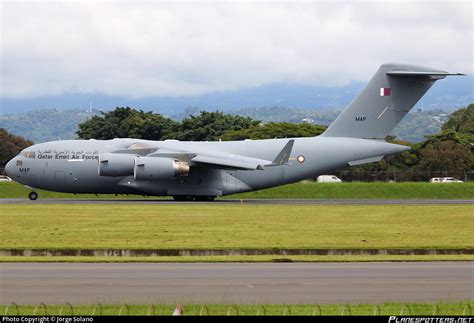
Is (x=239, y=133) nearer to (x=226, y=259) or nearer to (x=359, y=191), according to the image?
(x=359, y=191)

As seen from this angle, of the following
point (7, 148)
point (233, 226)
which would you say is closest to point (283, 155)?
point (233, 226)

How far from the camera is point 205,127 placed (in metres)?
110

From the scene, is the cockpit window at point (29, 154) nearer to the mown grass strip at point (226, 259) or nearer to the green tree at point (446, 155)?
the mown grass strip at point (226, 259)

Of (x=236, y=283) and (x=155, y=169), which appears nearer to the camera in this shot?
(x=236, y=283)

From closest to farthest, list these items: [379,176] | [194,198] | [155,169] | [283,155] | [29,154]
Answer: [283,155]
[155,169]
[29,154]
[194,198]
[379,176]

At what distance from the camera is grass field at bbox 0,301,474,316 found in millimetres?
13766

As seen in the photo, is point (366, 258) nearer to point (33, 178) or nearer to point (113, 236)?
point (113, 236)

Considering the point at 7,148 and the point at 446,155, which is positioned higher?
the point at 7,148

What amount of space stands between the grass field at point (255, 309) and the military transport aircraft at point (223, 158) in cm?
3529

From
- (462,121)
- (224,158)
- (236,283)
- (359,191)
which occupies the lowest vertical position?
(359,191)

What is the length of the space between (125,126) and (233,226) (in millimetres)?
73889

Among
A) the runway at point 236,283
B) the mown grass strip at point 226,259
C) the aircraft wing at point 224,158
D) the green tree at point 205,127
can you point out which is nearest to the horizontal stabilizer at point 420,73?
the aircraft wing at point 224,158

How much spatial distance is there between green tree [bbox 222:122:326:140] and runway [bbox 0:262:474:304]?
8157 centimetres

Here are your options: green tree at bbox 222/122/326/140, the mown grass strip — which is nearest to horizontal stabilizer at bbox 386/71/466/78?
the mown grass strip
